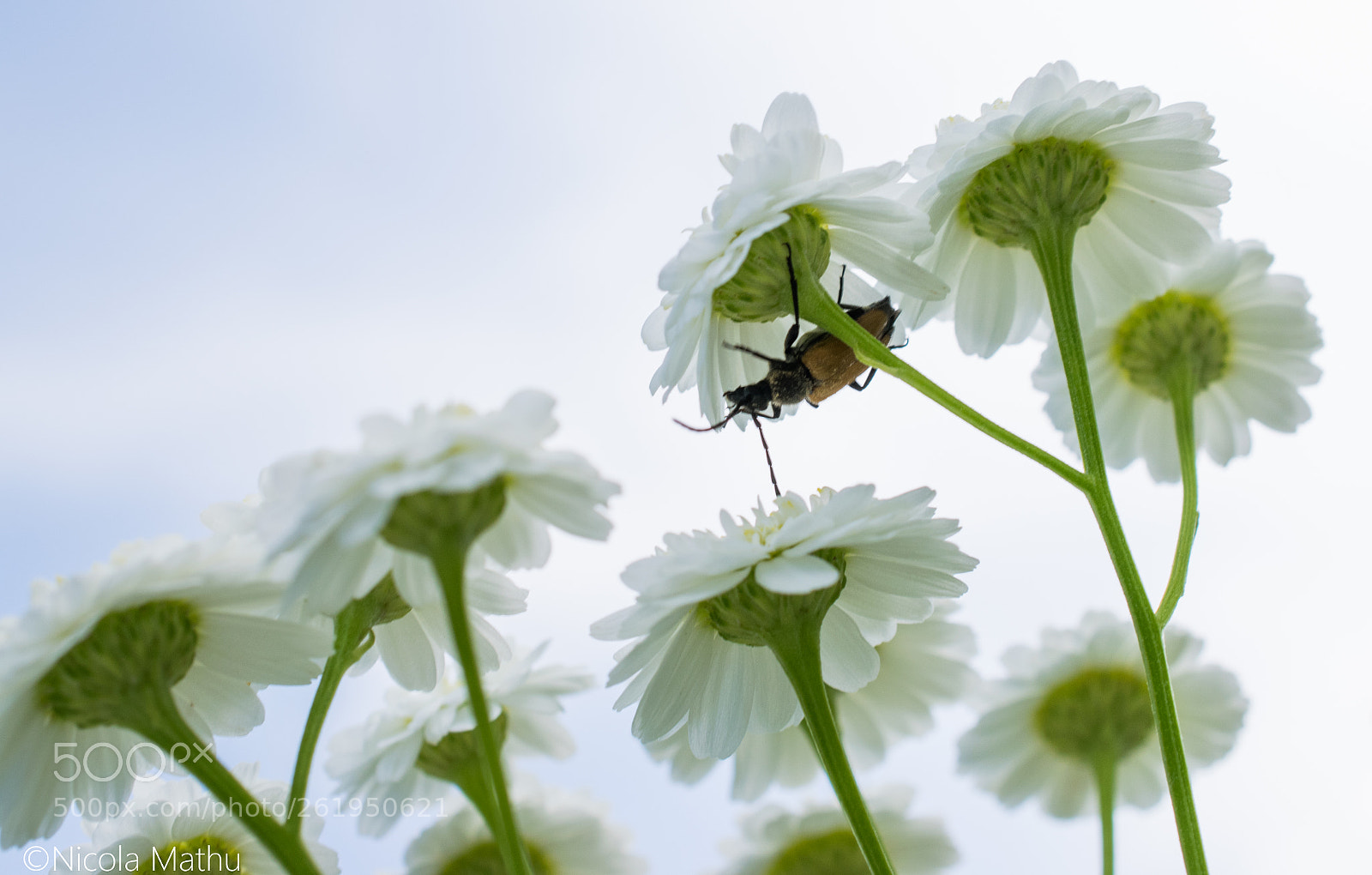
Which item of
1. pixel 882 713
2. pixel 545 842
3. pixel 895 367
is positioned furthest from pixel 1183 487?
pixel 545 842

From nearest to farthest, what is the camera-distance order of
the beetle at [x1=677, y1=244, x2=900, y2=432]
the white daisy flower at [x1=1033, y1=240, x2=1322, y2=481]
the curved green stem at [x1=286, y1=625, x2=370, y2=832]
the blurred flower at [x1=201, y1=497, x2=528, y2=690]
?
the blurred flower at [x1=201, y1=497, x2=528, y2=690] < the curved green stem at [x1=286, y1=625, x2=370, y2=832] < the beetle at [x1=677, y1=244, x2=900, y2=432] < the white daisy flower at [x1=1033, y1=240, x2=1322, y2=481]

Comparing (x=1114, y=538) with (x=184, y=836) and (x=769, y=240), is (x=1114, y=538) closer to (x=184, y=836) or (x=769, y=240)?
(x=769, y=240)

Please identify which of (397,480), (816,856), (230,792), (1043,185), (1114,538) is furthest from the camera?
(816,856)

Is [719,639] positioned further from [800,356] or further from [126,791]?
[126,791]

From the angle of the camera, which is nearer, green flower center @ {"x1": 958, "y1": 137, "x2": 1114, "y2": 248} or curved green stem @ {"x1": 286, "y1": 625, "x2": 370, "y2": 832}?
curved green stem @ {"x1": 286, "y1": 625, "x2": 370, "y2": 832}

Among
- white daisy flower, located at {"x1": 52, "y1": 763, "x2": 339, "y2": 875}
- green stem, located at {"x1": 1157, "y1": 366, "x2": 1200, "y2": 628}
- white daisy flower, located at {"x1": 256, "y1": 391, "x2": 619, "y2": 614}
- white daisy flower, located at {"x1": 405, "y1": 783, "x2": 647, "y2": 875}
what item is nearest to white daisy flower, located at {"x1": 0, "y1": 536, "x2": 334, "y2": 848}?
white daisy flower, located at {"x1": 256, "y1": 391, "x2": 619, "y2": 614}

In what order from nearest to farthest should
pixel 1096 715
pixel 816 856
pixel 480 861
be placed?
pixel 480 861, pixel 1096 715, pixel 816 856

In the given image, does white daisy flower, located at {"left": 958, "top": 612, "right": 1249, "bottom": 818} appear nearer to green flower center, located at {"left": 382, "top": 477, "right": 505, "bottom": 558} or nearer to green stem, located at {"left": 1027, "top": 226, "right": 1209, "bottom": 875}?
green stem, located at {"left": 1027, "top": 226, "right": 1209, "bottom": 875}

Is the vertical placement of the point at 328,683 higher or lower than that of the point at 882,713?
lower
